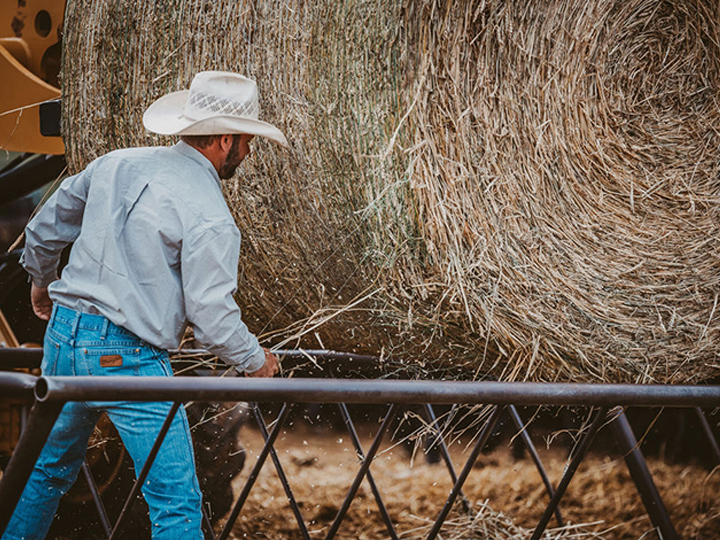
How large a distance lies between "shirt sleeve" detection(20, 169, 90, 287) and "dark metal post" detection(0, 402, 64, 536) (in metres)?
0.97

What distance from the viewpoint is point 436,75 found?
2.17 m


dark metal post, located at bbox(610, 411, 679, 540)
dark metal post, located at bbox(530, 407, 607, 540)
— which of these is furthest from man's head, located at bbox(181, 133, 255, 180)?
dark metal post, located at bbox(610, 411, 679, 540)

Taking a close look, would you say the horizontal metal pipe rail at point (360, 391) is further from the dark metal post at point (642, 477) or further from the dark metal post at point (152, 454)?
the dark metal post at point (642, 477)

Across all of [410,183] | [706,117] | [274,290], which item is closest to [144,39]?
[274,290]

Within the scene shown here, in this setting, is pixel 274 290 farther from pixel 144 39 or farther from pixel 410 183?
pixel 144 39

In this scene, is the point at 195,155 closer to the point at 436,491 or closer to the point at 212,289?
the point at 212,289

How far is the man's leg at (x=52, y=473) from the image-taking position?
2.33 m

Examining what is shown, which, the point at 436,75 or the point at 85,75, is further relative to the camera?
the point at 85,75

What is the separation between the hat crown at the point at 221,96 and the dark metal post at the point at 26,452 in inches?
38.9

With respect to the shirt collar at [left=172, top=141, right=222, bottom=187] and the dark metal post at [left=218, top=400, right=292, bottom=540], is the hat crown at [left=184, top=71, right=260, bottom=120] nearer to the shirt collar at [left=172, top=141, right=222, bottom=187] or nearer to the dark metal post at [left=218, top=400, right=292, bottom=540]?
the shirt collar at [left=172, top=141, right=222, bottom=187]

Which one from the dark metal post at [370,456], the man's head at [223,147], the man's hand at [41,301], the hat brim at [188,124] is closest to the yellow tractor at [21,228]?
the man's hand at [41,301]

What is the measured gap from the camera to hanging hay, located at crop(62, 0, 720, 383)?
2178 mm

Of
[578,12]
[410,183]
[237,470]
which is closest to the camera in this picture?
[410,183]

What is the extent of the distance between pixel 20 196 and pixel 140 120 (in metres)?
2.12
